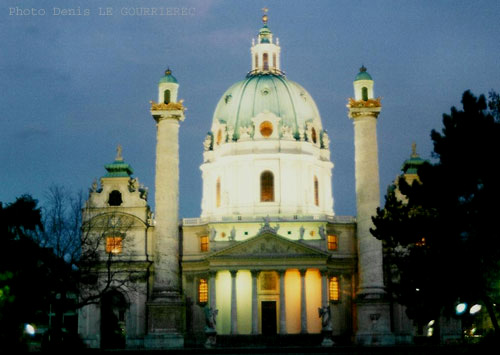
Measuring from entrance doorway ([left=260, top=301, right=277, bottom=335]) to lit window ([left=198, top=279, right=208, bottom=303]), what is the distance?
617cm

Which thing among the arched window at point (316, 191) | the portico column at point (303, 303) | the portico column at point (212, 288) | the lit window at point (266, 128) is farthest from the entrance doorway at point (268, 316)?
the lit window at point (266, 128)

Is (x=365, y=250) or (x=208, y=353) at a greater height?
(x=365, y=250)

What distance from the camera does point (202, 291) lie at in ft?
293

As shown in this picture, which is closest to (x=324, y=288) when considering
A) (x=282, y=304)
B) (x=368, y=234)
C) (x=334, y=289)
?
(x=334, y=289)

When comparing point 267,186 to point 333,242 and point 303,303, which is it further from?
point 303,303

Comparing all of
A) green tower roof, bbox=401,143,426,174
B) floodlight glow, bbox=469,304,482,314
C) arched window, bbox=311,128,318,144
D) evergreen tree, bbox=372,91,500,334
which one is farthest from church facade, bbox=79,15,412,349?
evergreen tree, bbox=372,91,500,334

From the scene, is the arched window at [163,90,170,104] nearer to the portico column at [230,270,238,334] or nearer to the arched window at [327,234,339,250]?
the portico column at [230,270,238,334]

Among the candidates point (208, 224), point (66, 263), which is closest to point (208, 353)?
point (66, 263)

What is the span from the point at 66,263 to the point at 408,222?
88.5 feet

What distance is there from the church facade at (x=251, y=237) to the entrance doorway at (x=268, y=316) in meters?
0.11

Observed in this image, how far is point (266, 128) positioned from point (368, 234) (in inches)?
926

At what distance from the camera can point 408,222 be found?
1997 inches

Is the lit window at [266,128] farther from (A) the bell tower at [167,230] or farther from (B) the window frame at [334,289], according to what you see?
(B) the window frame at [334,289]

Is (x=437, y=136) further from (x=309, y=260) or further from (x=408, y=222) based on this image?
(x=309, y=260)
